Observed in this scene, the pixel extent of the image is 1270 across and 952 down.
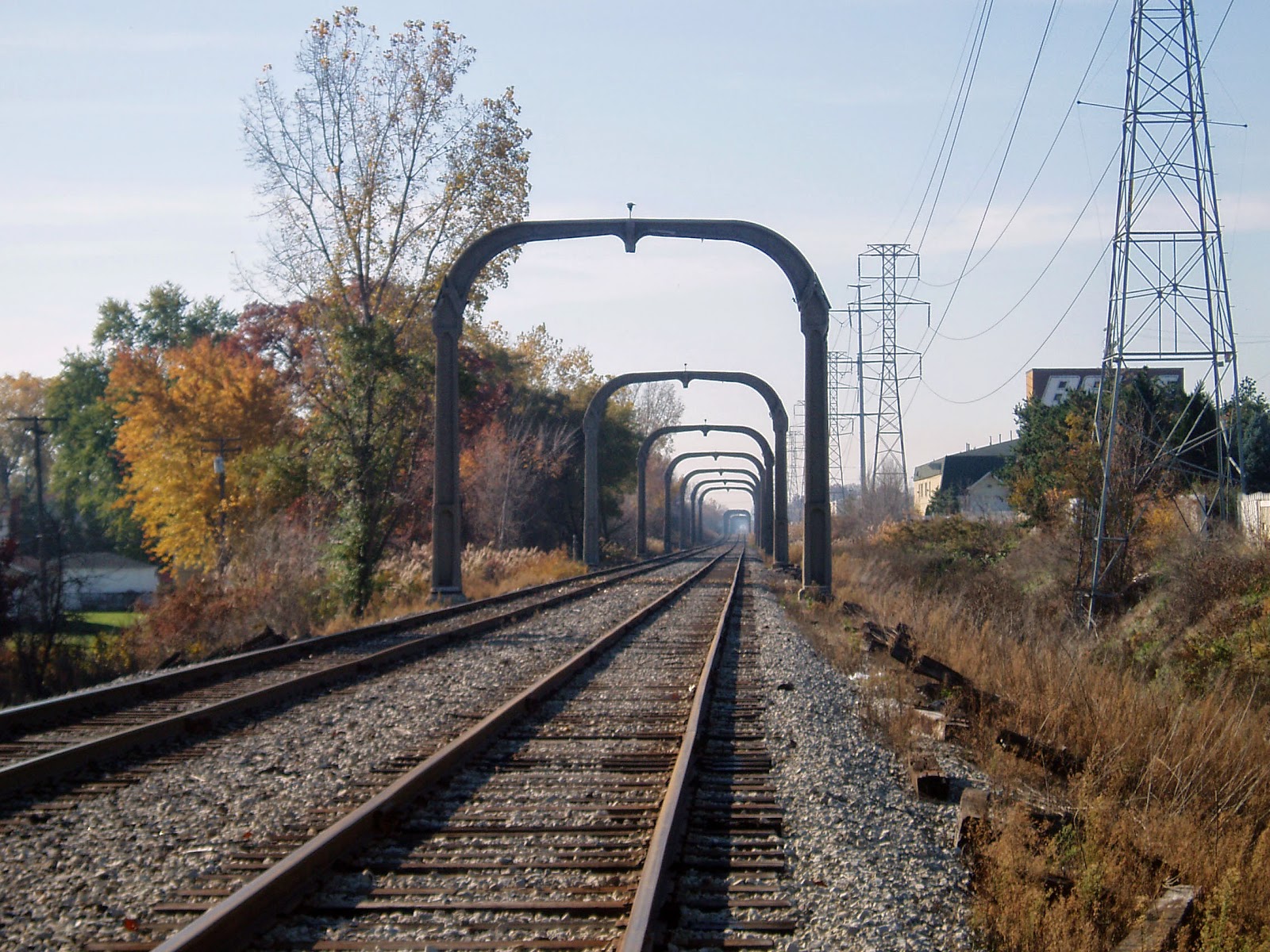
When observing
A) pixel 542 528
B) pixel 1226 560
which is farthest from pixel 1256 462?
pixel 542 528

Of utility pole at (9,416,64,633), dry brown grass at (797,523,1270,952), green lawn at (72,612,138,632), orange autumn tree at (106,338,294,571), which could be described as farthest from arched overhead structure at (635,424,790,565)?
dry brown grass at (797,523,1270,952)

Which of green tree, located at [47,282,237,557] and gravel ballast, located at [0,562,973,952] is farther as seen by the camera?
green tree, located at [47,282,237,557]

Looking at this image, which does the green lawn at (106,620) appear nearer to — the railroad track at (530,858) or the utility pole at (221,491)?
the utility pole at (221,491)

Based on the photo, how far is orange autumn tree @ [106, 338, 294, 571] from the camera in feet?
157

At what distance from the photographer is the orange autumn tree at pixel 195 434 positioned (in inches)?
1879

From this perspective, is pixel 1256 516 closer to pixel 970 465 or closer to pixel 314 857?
pixel 314 857

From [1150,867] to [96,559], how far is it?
73.9 m

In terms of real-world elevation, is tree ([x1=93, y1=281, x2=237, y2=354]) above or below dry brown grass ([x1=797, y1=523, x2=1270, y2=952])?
above

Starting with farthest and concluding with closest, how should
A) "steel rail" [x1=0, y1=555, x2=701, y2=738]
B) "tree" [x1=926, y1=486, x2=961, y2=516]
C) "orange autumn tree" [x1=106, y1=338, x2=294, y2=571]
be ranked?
"tree" [x1=926, y1=486, x2=961, y2=516] < "orange autumn tree" [x1=106, y1=338, x2=294, y2=571] < "steel rail" [x1=0, y1=555, x2=701, y2=738]

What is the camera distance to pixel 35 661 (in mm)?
28172

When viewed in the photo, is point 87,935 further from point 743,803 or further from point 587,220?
point 587,220

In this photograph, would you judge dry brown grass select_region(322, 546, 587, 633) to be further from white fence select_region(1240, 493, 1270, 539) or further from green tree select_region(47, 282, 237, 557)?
green tree select_region(47, 282, 237, 557)

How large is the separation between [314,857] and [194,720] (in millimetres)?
3795

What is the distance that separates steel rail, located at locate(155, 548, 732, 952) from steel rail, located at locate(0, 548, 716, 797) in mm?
2004
